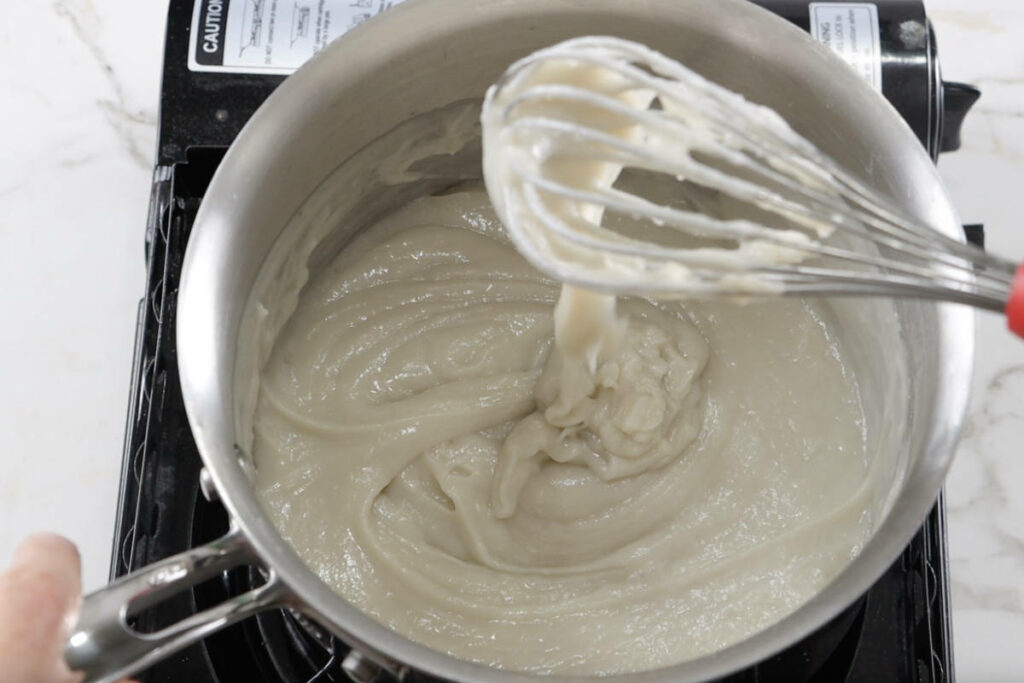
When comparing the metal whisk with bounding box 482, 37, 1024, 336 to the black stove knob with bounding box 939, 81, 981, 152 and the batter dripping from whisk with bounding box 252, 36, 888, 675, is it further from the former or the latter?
the black stove knob with bounding box 939, 81, 981, 152

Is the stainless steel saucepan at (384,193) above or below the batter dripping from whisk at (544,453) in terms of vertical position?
above

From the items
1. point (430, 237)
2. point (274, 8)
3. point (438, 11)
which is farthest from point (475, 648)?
point (274, 8)

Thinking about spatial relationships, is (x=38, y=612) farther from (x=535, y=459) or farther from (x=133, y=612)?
(x=535, y=459)

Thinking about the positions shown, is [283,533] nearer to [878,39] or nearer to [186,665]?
[186,665]

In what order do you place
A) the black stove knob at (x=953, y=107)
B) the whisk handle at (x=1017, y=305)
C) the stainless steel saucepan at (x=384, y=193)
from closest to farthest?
the whisk handle at (x=1017, y=305)
the stainless steel saucepan at (x=384, y=193)
the black stove knob at (x=953, y=107)

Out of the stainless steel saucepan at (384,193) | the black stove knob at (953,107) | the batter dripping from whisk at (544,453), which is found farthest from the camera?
the black stove knob at (953,107)

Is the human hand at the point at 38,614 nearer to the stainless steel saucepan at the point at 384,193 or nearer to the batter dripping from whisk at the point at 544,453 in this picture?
the stainless steel saucepan at the point at 384,193

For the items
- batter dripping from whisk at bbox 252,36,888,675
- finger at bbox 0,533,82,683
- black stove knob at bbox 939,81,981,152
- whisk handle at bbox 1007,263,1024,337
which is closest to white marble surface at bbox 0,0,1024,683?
black stove knob at bbox 939,81,981,152

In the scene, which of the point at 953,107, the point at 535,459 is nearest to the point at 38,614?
the point at 535,459

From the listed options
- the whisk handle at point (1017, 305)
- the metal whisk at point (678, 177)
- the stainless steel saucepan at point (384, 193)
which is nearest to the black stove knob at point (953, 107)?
the stainless steel saucepan at point (384, 193)
